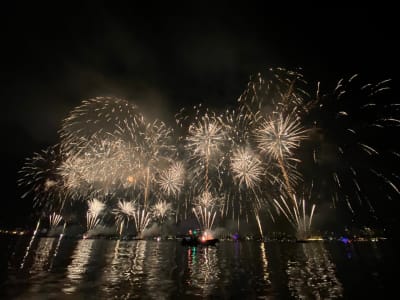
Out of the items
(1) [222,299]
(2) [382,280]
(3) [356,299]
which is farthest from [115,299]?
(2) [382,280]

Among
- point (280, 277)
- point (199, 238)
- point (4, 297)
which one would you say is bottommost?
point (4, 297)

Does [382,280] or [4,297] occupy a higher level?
[382,280]

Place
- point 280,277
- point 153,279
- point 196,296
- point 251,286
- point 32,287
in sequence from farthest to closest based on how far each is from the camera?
point 280,277 → point 153,279 → point 251,286 → point 32,287 → point 196,296

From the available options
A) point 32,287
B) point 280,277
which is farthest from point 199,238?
point 32,287

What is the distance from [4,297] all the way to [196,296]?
443 inches

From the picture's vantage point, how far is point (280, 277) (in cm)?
2369

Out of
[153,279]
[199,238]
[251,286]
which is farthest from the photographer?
[199,238]

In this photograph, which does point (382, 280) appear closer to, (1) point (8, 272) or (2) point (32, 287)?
(2) point (32, 287)

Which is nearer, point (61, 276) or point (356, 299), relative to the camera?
point (356, 299)

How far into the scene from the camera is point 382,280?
75.2 ft

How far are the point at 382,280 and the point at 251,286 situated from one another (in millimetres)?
12413

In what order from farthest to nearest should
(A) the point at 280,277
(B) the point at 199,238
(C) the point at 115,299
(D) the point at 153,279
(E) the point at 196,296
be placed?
(B) the point at 199,238 → (A) the point at 280,277 → (D) the point at 153,279 → (E) the point at 196,296 → (C) the point at 115,299

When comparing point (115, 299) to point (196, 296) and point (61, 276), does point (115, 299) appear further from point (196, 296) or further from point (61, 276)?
point (61, 276)

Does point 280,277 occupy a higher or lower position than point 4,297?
higher
